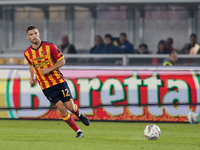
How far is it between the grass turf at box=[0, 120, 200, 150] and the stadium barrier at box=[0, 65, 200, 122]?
1.75 ft

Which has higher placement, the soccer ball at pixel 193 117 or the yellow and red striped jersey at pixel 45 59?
the yellow and red striped jersey at pixel 45 59

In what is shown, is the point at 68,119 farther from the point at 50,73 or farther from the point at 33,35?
the point at 33,35

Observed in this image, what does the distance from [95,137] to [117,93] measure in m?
3.58

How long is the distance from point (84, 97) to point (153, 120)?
5.73ft

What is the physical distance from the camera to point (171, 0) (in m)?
14.9

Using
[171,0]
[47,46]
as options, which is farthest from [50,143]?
[171,0]

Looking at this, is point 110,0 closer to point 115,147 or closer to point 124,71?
point 124,71

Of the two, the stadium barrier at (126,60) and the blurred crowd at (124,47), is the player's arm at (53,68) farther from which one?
the blurred crowd at (124,47)

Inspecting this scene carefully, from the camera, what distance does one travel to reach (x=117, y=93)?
11336 millimetres

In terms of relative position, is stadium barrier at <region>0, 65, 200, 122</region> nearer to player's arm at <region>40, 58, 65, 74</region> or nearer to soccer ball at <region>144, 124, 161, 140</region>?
soccer ball at <region>144, 124, 161, 140</region>

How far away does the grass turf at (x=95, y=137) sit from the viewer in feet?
21.8

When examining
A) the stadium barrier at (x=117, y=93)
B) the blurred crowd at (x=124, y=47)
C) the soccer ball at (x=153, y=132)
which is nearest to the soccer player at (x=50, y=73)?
the soccer ball at (x=153, y=132)

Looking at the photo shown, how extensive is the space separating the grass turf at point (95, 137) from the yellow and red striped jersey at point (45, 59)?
939 mm

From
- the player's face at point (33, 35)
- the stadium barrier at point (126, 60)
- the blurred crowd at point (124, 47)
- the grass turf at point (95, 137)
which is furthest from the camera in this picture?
the blurred crowd at point (124, 47)
